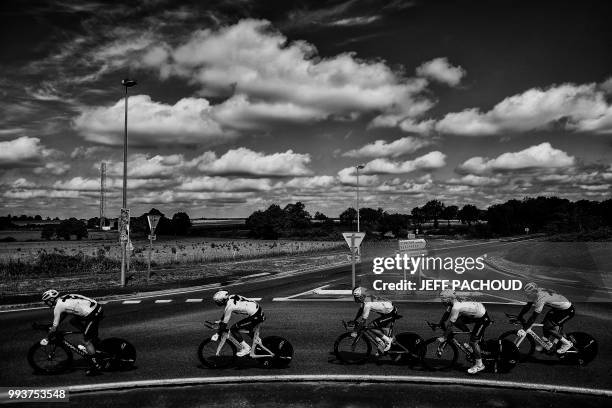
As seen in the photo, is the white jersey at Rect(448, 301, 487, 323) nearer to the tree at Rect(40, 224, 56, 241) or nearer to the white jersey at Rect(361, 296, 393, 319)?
the white jersey at Rect(361, 296, 393, 319)

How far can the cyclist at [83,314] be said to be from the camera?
801cm

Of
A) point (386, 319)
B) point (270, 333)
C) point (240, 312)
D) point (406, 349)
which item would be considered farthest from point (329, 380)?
point (270, 333)

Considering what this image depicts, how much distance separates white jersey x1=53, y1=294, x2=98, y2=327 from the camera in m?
7.91

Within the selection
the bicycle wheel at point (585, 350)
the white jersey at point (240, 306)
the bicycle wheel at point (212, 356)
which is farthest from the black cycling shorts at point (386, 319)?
the bicycle wheel at point (585, 350)

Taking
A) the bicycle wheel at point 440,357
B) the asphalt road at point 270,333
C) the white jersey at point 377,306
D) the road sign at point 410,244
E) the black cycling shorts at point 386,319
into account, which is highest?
the road sign at point 410,244

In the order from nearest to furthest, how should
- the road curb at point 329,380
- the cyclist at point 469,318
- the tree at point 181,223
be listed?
the road curb at point 329,380 → the cyclist at point 469,318 → the tree at point 181,223

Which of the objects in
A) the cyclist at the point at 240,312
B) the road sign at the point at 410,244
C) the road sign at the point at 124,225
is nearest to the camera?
the cyclist at the point at 240,312

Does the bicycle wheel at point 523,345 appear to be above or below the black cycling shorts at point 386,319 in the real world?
below

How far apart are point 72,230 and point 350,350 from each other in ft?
346

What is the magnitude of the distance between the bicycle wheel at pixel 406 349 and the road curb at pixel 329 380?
71 cm

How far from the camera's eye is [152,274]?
26.2 metres

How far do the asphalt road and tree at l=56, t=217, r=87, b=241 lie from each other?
302 feet

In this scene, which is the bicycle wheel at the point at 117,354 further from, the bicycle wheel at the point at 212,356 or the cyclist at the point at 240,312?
the cyclist at the point at 240,312

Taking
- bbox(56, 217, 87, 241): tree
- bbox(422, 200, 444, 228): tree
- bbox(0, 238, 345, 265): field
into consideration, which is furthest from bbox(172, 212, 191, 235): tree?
bbox(422, 200, 444, 228): tree
